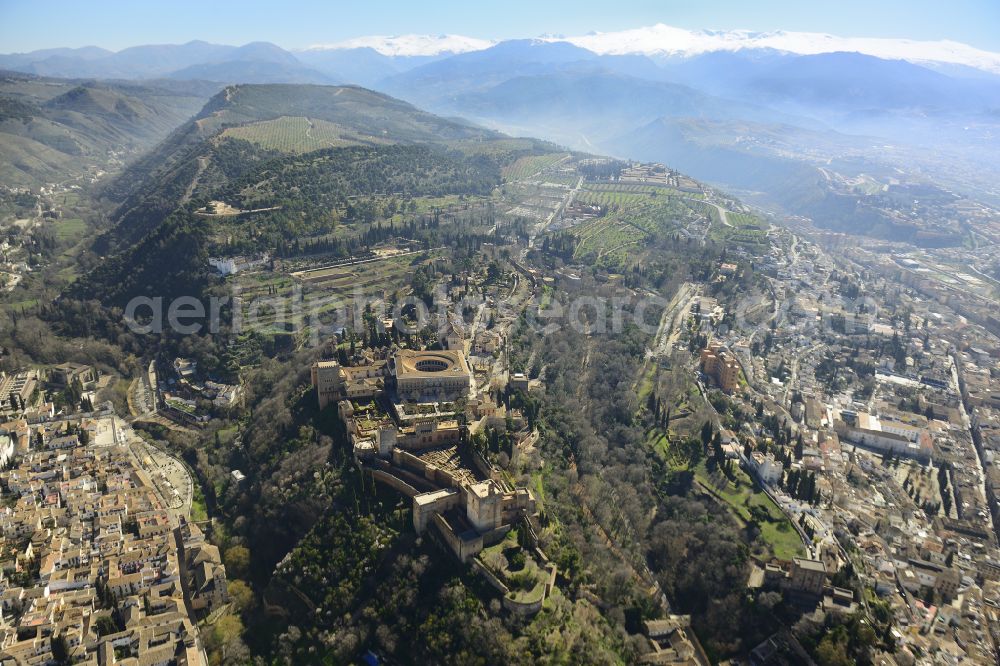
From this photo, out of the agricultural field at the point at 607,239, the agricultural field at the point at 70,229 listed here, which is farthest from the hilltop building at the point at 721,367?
the agricultural field at the point at 70,229

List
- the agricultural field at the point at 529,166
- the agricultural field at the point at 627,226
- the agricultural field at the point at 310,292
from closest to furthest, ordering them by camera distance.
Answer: the agricultural field at the point at 310,292 < the agricultural field at the point at 627,226 < the agricultural field at the point at 529,166

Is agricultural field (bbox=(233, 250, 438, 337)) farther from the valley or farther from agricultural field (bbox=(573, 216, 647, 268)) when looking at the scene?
agricultural field (bbox=(573, 216, 647, 268))

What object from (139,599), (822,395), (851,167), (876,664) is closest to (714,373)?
(822,395)

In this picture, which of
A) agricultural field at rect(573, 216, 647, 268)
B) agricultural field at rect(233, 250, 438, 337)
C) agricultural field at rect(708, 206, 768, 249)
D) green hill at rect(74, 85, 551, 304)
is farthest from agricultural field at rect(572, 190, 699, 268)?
agricultural field at rect(233, 250, 438, 337)

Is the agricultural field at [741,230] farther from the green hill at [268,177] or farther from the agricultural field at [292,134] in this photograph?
the agricultural field at [292,134]

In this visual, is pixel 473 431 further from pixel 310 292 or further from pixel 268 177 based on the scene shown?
pixel 268 177

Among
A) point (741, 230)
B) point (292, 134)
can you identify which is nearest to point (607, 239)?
point (741, 230)

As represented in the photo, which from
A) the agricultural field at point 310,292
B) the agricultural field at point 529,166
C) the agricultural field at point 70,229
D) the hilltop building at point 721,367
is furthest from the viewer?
the agricultural field at point 529,166

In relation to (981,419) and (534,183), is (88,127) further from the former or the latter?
(981,419)
